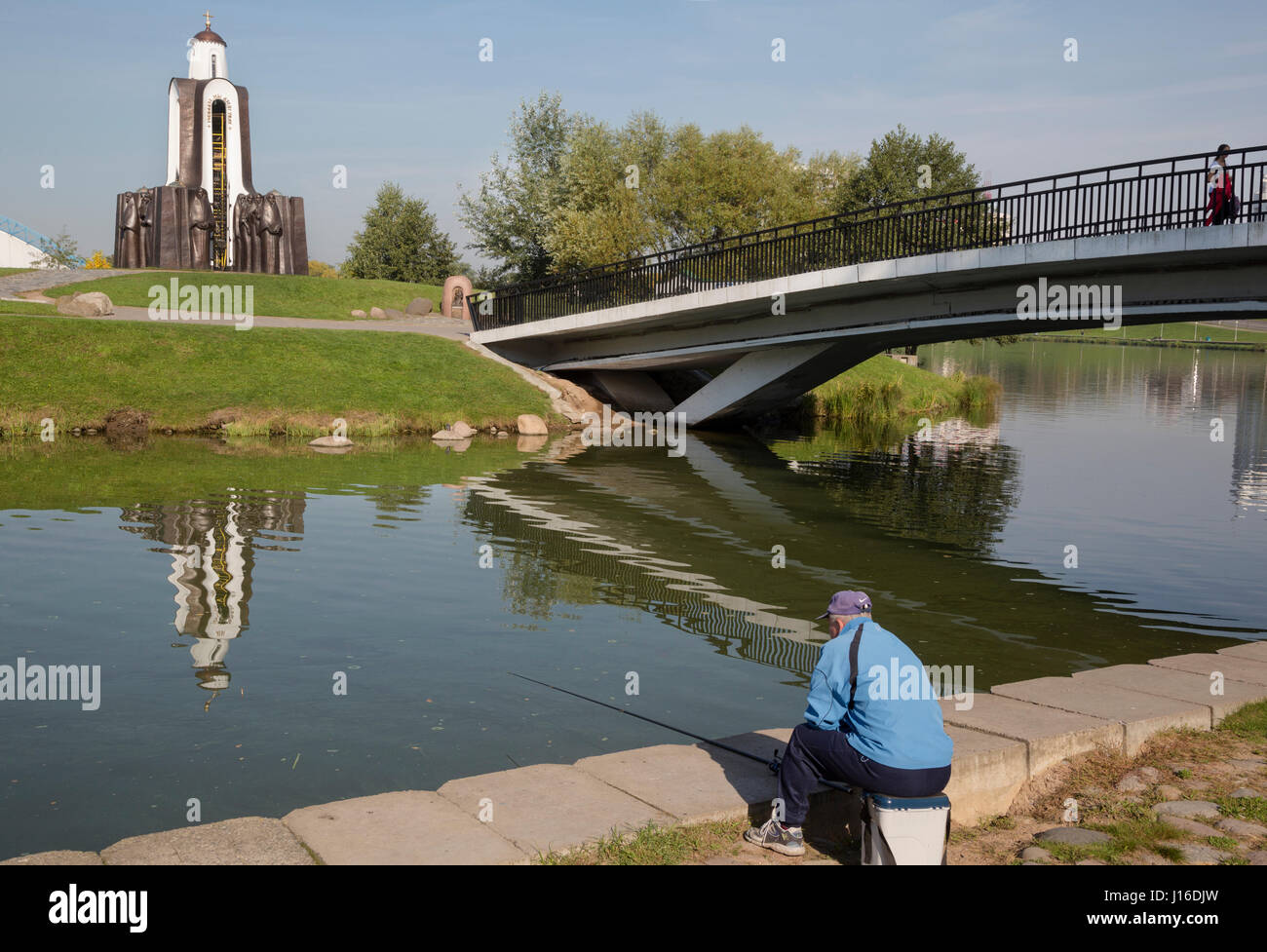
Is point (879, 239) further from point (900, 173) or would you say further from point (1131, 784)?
point (900, 173)

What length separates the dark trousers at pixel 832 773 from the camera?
4.98m

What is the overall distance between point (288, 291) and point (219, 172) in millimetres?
7975

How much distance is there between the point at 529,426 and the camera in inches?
1211

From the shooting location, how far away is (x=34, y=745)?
693cm

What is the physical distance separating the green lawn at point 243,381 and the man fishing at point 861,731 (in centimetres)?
2390

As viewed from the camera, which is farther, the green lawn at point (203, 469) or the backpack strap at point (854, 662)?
the green lawn at point (203, 469)

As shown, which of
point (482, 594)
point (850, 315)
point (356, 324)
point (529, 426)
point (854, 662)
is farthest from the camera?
point (356, 324)

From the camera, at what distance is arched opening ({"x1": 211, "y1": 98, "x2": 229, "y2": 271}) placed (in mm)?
47312

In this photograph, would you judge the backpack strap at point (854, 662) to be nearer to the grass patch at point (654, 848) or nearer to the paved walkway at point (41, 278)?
the grass patch at point (654, 848)

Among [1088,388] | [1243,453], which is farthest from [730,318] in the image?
[1088,388]

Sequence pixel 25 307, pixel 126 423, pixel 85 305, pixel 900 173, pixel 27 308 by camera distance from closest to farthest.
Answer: pixel 126 423 → pixel 85 305 → pixel 27 308 → pixel 25 307 → pixel 900 173

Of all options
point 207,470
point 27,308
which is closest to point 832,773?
point 207,470

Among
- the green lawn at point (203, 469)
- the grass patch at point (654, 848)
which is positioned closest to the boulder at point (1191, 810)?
the grass patch at point (654, 848)

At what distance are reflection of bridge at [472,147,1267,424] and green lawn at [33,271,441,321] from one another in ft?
33.3
